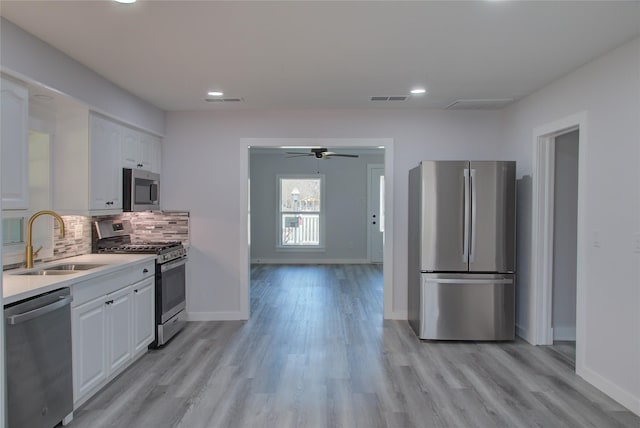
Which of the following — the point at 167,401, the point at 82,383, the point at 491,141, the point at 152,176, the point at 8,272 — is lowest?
the point at 167,401

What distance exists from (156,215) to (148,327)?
5.03 feet

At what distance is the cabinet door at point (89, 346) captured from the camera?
2654 millimetres

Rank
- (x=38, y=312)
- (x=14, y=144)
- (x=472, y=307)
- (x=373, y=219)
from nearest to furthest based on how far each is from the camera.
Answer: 1. (x=38, y=312)
2. (x=14, y=144)
3. (x=472, y=307)
4. (x=373, y=219)

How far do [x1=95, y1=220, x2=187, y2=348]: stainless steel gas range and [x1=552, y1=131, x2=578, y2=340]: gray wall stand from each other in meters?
3.92

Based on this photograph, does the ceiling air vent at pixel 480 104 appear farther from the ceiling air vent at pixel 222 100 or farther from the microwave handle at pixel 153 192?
the microwave handle at pixel 153 192

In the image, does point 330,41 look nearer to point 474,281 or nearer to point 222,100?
point 222,100

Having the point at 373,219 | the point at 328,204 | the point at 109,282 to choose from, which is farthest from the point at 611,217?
the point at 328,204

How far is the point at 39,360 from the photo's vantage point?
2.28 metres

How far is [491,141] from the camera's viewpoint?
478cm

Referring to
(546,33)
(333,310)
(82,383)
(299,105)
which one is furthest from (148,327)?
(546,33)

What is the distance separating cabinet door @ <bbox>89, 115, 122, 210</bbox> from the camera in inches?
135

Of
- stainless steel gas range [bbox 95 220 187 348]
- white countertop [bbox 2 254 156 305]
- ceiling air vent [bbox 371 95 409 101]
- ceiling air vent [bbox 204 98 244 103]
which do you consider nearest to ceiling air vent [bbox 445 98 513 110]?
ceiling air vent [bbox 371 95 409 101]

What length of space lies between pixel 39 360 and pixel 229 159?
298cm

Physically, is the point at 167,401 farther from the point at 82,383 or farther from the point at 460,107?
the point at 460,107
